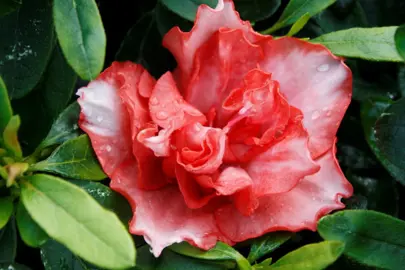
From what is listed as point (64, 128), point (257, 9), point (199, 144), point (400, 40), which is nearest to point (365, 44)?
point (400, 40)

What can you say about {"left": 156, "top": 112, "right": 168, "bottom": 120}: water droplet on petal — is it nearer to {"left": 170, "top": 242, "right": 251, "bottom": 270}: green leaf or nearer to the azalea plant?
the azalea plant

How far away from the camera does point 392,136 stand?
0.95 m

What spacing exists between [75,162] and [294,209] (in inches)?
9.8

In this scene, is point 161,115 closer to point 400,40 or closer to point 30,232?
point 30,232

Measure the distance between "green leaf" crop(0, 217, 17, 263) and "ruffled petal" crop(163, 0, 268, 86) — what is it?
0.30m

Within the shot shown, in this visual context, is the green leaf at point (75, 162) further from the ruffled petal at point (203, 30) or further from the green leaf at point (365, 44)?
the green leaf at point (365, 44)

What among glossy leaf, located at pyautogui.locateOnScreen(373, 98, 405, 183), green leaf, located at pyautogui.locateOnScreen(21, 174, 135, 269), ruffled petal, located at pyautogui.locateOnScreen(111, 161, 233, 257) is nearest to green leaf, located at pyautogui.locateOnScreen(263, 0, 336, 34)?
glossy leaf, located at pyautogui.locateOnScreen(373, 98, 405, 183)

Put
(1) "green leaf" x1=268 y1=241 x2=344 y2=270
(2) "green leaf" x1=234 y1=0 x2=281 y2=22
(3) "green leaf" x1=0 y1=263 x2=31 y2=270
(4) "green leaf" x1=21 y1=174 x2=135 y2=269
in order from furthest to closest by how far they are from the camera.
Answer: (2) "green leaf" x1=234 y1=0 x2=281 y2=22 < (3) "green leaf" x1=0 y1=263 x2=31 y2=270 < (1) "green leaf" x1=268 y1=241 x2=344 y2=270 < (4) "green leaf" x1=21 y1=174 x2=135 y2=269

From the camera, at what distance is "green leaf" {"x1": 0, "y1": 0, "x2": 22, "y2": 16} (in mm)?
848

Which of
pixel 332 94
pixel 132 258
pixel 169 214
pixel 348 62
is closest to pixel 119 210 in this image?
pixel 169 214

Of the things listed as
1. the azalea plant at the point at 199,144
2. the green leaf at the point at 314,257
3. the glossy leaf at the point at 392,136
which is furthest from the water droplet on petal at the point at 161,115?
the glossy leaf at the point at 392,136

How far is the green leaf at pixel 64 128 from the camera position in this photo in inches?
32.2

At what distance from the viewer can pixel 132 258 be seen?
634 mm

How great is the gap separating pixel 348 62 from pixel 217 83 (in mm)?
344
